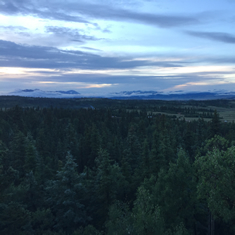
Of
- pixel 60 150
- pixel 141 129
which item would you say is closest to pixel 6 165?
pixel 60 150

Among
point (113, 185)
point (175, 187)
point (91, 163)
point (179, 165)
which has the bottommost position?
point (91, 163)

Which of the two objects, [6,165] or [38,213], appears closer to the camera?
[38,213]

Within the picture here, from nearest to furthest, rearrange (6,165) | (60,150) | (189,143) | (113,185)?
(113,185) < (6,165) < (189,143) < (60,150)

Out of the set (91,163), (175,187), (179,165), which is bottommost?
(91,163)

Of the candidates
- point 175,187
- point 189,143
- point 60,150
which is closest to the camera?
point 175,187

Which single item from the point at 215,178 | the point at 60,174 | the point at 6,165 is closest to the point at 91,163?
the point at 6,165

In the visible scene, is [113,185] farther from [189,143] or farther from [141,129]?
[141,129]

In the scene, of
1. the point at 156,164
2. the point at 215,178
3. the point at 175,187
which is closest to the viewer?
the point at 215,178

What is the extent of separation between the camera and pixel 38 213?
2581cm

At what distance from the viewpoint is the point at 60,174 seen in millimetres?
27766

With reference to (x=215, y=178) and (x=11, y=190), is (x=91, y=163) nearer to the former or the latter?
(x=11, y=190)

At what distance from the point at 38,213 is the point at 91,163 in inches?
1204

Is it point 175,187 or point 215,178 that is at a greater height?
point 215,178

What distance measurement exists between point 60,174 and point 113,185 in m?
7.42
